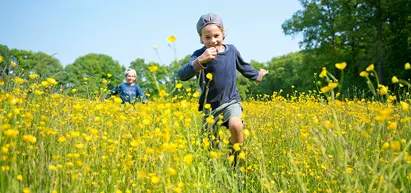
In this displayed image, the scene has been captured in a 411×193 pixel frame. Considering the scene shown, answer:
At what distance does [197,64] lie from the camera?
3.42 meters

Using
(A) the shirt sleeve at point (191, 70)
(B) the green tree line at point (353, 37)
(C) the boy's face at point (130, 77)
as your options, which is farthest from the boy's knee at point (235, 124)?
(B) the green tree line at point (353, 37)

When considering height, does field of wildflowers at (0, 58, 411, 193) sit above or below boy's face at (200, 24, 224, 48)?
below

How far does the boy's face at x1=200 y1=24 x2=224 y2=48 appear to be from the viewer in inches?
148

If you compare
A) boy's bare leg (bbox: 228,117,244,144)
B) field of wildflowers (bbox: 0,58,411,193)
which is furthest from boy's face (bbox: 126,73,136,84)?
boy's bare leg (bbox: 228,117,244,144)

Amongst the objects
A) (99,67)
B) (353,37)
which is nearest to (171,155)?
(353,37)

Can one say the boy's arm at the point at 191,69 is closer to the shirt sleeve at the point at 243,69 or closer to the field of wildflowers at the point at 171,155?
the field of wildflowers at the point at 171,155

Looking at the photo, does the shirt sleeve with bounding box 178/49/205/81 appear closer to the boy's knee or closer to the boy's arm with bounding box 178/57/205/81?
the boy's arm with bounding box 178/57/205/81

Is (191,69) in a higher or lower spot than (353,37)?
lower

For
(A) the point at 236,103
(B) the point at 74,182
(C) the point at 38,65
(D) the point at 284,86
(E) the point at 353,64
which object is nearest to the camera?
(B) the point at 74,182

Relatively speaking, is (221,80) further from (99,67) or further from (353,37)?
(99,67)

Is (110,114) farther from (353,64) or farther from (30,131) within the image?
(353,64)

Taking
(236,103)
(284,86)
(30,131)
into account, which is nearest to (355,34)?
(236,103)

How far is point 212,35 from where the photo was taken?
3770 millimetres

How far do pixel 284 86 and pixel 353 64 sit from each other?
3283cm
